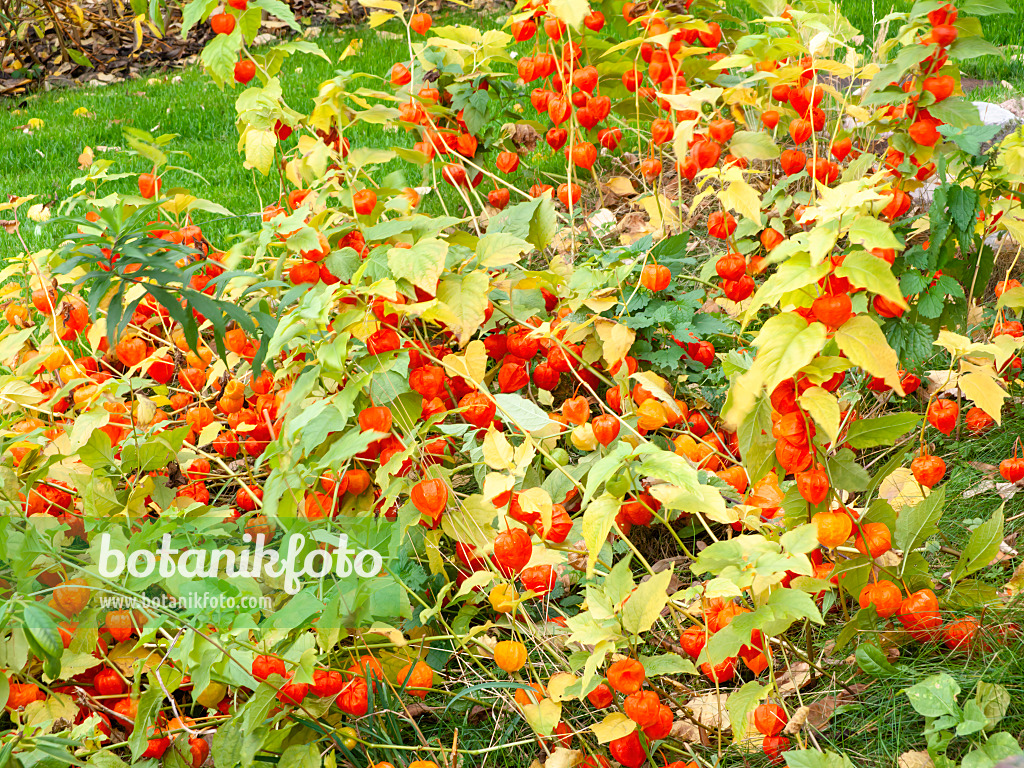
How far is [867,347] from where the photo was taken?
1.15m

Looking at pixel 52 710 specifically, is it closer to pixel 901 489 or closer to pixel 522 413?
pixel 522 413

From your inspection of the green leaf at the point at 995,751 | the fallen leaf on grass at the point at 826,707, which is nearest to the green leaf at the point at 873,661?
the fallen leaf on grass at the point at 826,707

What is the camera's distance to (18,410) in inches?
81.3

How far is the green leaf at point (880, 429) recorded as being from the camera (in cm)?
130

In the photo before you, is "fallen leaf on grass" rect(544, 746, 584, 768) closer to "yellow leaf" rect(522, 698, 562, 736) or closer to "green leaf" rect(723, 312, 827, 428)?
"yellow leaf" rect(522, 698, 562, 736)

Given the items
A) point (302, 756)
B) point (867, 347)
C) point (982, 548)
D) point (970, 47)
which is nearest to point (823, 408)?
point (867, 347)

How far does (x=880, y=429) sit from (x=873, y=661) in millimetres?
361

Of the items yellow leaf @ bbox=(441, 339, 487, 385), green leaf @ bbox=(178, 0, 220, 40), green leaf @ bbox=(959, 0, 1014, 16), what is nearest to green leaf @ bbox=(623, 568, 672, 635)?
yellow leaf @ bbox=(441, 339, 487, 385)

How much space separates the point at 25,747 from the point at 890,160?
211cm

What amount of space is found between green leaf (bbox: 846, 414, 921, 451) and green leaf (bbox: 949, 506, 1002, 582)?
0.22 m

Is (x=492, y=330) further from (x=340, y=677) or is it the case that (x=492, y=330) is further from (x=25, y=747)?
(x=25, y=747)

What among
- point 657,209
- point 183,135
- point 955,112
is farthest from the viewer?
point 183,135

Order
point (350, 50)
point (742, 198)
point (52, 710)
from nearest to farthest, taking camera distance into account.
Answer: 1. point (52, 710)
2. point (742, 198)
3. point (350, 50)

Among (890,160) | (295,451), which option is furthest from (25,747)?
(890,160)
